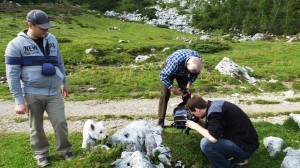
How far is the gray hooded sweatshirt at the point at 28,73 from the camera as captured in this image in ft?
29.6

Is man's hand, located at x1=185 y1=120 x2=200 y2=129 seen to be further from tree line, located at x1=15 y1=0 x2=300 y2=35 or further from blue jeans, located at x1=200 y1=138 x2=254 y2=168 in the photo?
tree line, located at x1=15 y1=0 x2=300 y2=35

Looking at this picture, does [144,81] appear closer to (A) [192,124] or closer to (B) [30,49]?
(A) [192,124]

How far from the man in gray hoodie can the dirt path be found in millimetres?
→ 5324

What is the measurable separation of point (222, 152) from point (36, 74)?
5133 mm

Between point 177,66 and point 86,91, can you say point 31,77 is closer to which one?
point 177,66

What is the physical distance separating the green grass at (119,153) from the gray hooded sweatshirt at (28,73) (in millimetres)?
2134

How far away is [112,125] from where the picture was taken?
15492 millimetres

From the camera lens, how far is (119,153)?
10.4 m

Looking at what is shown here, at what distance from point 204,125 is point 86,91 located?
42.5 feet

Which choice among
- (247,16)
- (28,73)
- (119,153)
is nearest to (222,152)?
(119,153)

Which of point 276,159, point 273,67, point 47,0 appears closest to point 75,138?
point 276,159

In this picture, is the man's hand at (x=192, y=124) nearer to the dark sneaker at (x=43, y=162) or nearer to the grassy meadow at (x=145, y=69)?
the dark sneaker at (x=43, y=162)

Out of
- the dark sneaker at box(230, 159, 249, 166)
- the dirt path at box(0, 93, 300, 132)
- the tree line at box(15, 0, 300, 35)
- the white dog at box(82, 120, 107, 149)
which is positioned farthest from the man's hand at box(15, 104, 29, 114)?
the tree line at box(15, 0, 300, 35)

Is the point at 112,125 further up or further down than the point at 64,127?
further down
